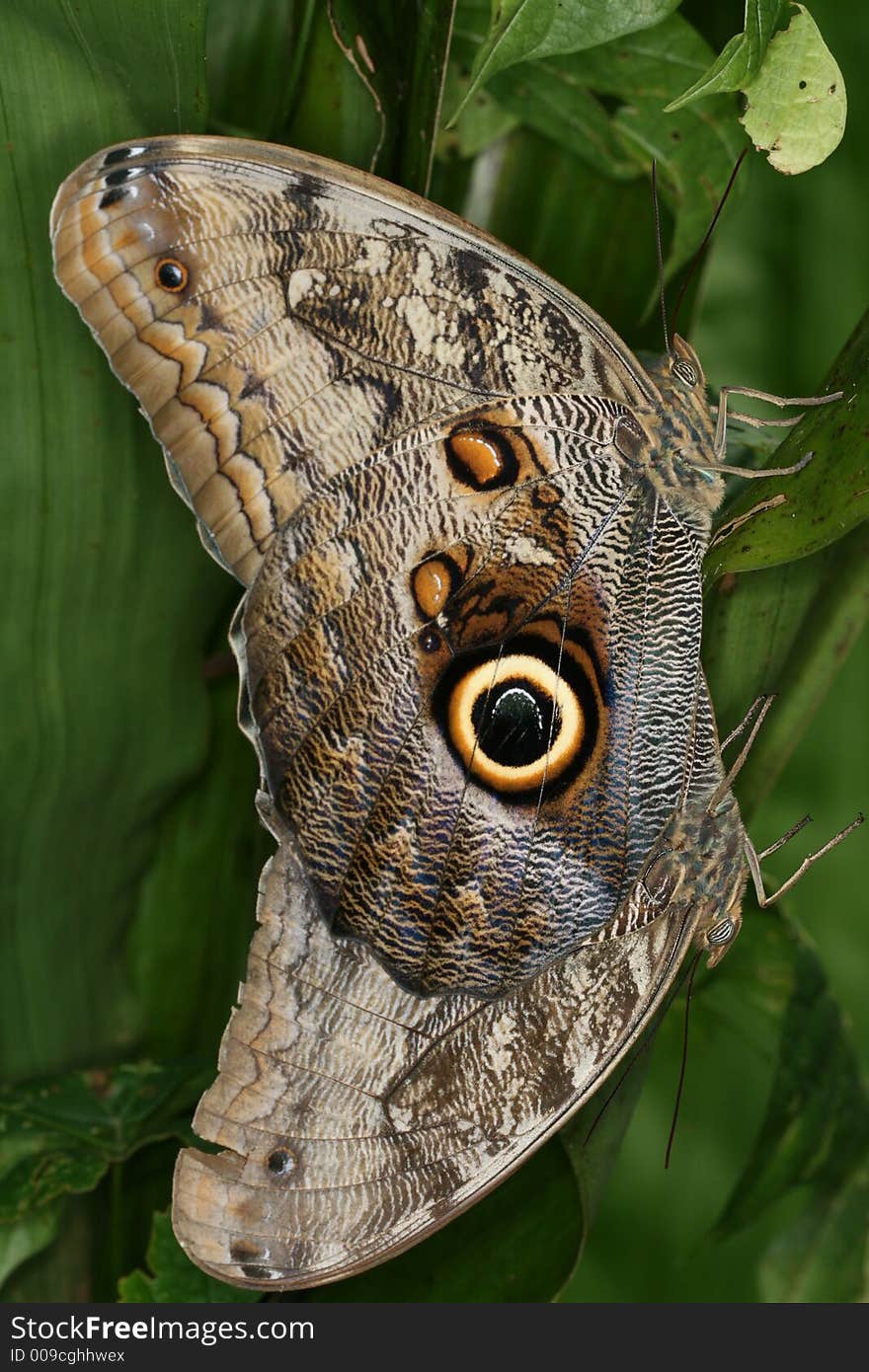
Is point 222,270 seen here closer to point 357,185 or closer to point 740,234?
point 357,185

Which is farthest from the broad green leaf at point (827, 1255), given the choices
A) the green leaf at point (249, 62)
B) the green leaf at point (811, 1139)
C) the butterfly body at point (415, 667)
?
the green leaf at point (249, 62)

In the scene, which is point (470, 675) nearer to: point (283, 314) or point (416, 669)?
point (416, 669)

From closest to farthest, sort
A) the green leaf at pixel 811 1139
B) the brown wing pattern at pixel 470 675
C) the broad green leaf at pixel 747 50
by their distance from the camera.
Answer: the broad green leaf at pixel 747 50 < the brown wing pattern at pixel 470 675 < the green leaf at pixel 811 1139

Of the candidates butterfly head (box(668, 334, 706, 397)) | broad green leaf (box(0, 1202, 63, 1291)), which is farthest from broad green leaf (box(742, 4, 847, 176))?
broad green leaf (box(0, 1202, 63, 1291))

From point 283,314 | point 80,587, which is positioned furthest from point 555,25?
point 80,587

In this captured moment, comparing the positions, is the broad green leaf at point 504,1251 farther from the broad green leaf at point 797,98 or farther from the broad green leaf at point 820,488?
the broad green leaf at point 797,98

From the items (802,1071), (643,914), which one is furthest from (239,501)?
(802,1071)
